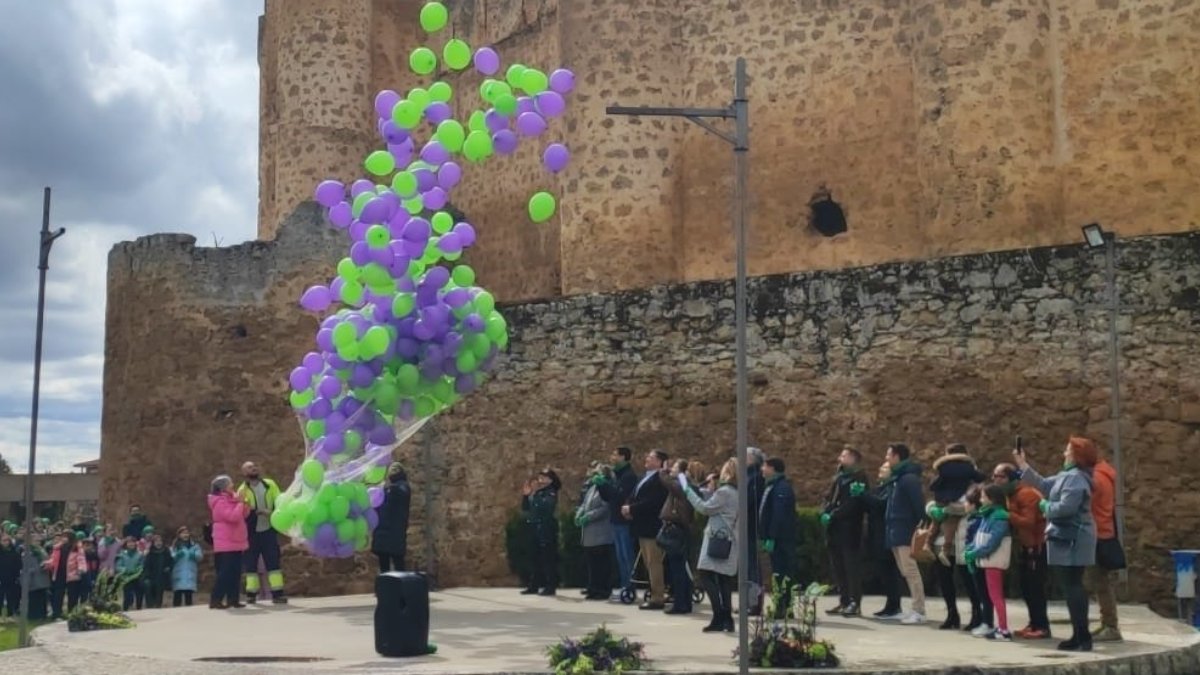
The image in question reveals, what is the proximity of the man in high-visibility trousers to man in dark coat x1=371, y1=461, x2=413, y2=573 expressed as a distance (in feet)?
5.94

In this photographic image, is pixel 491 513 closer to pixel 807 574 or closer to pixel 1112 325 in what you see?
pixel 807 574

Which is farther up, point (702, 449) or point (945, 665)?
point (702, 449)

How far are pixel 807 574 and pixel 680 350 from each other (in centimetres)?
320

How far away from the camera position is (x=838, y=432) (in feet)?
51.6

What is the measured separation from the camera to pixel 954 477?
470 inches

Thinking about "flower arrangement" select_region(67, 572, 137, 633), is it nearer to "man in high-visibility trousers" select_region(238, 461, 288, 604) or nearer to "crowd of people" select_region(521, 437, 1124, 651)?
"man in high-visibility trousers" select_region(238, 461, 288, 604)

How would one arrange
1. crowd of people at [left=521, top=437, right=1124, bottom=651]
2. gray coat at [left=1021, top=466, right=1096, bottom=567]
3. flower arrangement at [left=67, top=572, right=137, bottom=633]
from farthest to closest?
flower arrangement at [left=67, top=572, right=137, bottom=633] → crowd of people at [left=521, top=437, right=1124, bottom=651] → gray coat at [left=1021, top=466, right=1096, bottom=567]

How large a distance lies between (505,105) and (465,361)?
6.87 ft

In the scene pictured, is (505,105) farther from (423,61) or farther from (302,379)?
(302,379)

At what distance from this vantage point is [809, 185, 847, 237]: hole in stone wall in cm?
2155

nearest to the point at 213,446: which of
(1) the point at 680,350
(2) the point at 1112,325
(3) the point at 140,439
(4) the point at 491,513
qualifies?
(3) the point at 140,439

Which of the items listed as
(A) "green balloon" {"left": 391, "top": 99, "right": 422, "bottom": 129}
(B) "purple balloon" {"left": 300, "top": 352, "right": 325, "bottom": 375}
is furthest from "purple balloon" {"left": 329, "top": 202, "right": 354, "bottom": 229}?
(B) "purple balloon" {"left": 300, "top": 352, "right": 325, "bottom": 375}

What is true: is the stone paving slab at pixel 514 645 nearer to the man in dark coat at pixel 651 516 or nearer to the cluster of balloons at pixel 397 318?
the man in dark coat at pixel 651 516

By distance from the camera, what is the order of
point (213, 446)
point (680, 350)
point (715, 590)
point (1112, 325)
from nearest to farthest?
point (715, 590)
point (1112, 325)
point (680, 350)
point (213, 446)
